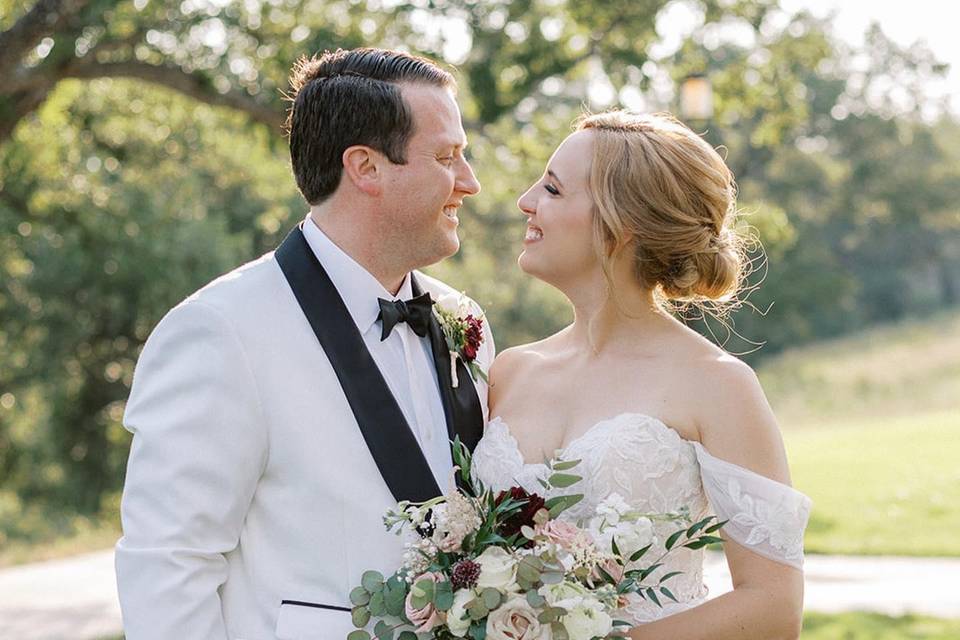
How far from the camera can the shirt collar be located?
3.10 m

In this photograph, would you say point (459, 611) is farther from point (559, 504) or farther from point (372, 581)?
point (559, 504)

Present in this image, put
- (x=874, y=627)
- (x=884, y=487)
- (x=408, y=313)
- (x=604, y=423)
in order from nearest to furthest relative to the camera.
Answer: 1. (x=408, y=313)
2. (x=604, y=423)
3. (x=874, y=627)
4. (x=884, y=487)

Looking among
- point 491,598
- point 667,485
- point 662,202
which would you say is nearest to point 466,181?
point 662,202

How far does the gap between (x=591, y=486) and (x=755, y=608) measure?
1.68 feet

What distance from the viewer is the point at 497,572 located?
249 cm

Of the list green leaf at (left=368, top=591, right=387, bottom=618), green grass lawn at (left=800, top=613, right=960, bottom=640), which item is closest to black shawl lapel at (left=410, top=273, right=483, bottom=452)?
green leaf at (left=368, top=591, right=387, bottom=618)

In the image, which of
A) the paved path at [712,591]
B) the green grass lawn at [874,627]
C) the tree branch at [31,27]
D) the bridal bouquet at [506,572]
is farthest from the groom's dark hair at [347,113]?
the paved path at [712,591]

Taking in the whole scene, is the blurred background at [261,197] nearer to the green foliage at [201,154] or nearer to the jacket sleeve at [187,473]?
the green foliage at [201,154]

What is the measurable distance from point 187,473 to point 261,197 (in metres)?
17.8

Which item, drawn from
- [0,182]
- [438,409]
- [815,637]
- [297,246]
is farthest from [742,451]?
[0,182]

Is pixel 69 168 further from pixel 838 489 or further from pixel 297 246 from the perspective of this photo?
pixel 297 246

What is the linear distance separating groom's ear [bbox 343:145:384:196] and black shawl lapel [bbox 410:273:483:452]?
1.22 feet

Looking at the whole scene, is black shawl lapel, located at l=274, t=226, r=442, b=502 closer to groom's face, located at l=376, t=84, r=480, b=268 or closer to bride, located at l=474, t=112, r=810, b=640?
groom's face, located at l=376, t=84, r=480, b=268

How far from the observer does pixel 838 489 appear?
1509 centimetres
